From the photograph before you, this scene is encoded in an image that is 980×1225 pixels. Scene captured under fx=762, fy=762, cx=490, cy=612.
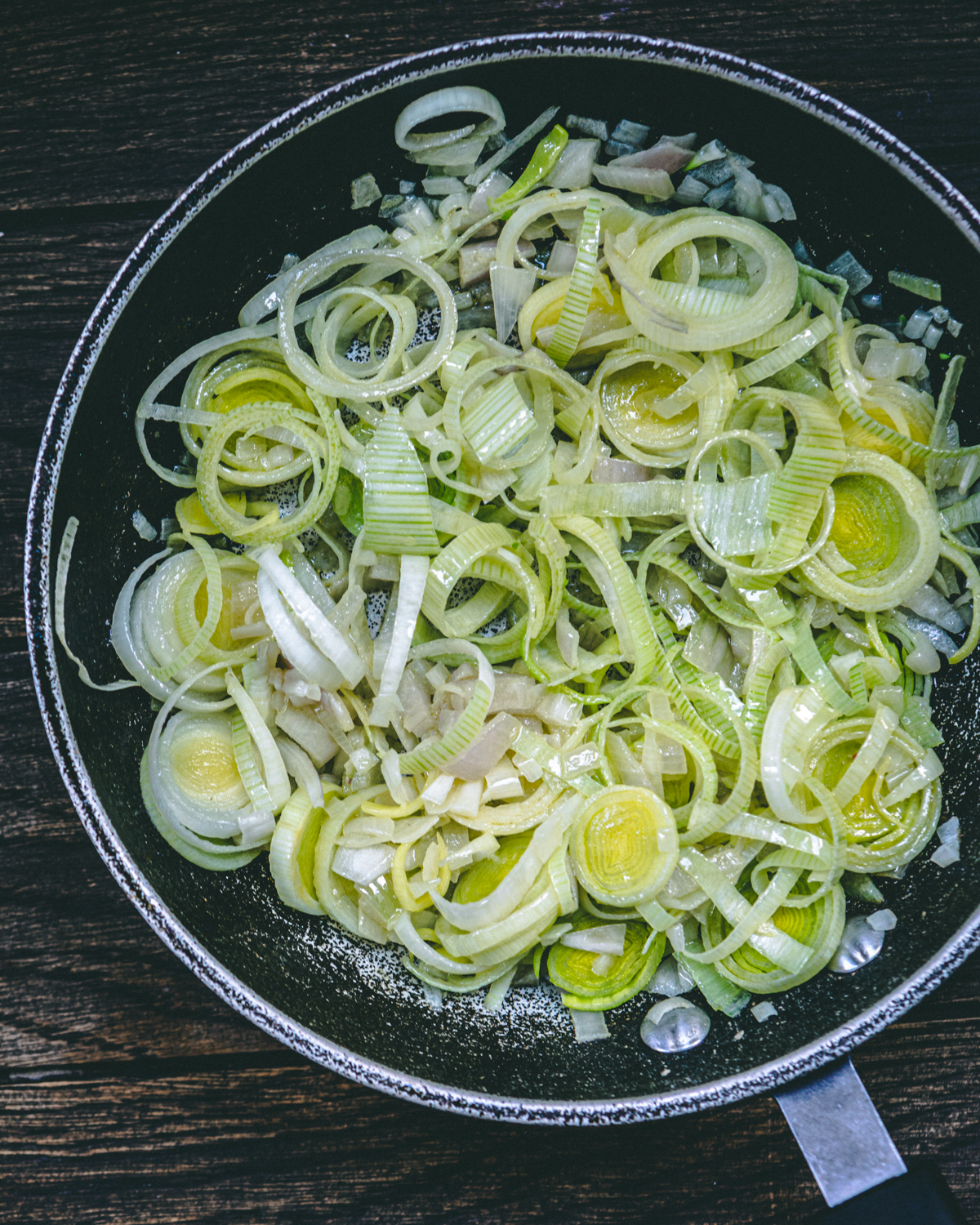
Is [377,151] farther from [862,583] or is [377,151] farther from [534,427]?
[862,583]

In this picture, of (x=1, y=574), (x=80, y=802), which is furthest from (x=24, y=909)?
(x=1, y=574)

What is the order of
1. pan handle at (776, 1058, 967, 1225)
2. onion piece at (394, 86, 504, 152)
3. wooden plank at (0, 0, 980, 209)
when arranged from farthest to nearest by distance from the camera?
wooden plank at (0, 0, 980, 209), onion piece at (394, 86, 504, 152), pan handle at (776, 1058, 967, 1225)

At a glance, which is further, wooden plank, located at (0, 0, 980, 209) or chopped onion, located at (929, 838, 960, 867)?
wooden plank, located at (0, 0, 980, 209)

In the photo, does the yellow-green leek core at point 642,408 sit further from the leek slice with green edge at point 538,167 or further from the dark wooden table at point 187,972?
the dark wooden table at point 187,972

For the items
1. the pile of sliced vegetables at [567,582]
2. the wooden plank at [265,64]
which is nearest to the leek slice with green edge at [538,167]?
the pile of sliced vegetables at [567,582]

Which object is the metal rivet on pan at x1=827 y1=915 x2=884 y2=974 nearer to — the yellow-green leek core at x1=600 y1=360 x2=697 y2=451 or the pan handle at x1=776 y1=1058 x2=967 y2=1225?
the pan handle at x1=776 y1=1058 x2=967 y2=1225

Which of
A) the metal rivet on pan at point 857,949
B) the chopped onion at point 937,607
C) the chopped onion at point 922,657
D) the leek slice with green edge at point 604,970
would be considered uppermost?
the chopped onion at point 937,607

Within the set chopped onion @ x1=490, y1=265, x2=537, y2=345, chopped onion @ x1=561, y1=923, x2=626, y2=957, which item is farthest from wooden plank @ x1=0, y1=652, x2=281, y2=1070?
chopped onion @ x1=490, y1=265, x2=537, y2=345
